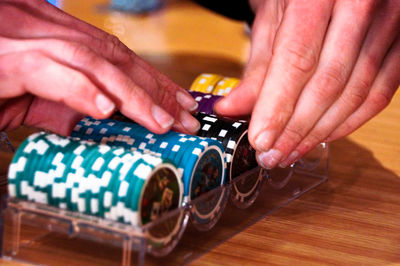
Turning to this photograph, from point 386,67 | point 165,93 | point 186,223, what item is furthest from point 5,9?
point 386,67

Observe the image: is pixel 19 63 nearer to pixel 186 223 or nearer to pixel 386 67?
pixel 186 223

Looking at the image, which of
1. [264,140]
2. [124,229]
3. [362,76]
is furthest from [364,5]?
[124,229]

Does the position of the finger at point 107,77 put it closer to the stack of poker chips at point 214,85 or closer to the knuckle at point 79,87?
the knuckle at point 79,87

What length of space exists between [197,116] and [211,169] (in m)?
0.22

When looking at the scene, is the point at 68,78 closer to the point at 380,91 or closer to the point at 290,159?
the point at 290,159

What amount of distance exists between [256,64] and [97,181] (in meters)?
0.63

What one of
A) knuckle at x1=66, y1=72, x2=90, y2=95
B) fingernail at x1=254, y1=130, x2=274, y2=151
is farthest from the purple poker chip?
knuckle at x1=66, y1=72, x2=90, y2=95

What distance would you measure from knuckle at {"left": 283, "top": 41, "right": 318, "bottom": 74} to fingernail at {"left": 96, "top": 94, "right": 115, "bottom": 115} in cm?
41

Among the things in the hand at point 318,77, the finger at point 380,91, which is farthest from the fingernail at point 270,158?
the finger at point 380,91

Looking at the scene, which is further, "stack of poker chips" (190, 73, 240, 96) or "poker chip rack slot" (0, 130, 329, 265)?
"stack of poker chips" (190, 73, 240, 96)

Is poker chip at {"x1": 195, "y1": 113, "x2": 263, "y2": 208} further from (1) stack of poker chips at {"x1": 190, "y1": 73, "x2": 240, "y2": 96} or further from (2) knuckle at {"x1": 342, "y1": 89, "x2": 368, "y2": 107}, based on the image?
(1) stack of poker chips at {"x1": 190, "y1": 73, "x2": 240, "y2": 96}

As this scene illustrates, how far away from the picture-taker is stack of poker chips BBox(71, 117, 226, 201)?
1.25 m

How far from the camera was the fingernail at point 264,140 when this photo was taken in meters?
1.34

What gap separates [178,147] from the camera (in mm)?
1285
